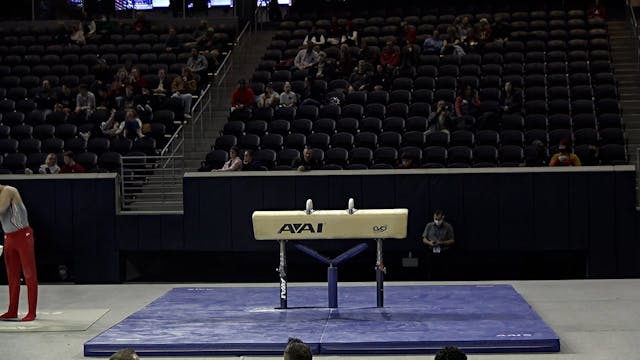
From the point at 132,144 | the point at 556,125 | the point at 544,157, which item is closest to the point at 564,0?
the point at 556,125

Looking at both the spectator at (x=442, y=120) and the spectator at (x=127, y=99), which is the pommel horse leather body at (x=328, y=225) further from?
the spectator at (x=127, y=99)

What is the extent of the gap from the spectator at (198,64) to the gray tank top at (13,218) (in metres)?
10.7

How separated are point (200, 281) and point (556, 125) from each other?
6867 millimetres

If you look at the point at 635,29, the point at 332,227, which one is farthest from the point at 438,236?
the point at 635,29

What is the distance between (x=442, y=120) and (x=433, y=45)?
405cm

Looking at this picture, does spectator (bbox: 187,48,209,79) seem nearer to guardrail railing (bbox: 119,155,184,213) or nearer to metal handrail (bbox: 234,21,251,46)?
metal handrail (bbox: 234,21,251,46)

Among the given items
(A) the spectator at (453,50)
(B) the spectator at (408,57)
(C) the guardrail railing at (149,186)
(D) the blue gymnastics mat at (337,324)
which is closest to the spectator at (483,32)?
(A) the spectator at (453,50)

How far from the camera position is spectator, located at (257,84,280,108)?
65.3 feet

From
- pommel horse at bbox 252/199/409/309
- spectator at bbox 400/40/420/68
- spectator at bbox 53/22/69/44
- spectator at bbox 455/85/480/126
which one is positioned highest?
spectator at bbox 53/22/69/44

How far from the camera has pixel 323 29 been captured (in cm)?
2384

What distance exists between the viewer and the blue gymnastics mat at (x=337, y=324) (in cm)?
1002

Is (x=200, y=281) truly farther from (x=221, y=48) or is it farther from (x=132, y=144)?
(x=221, y=48)

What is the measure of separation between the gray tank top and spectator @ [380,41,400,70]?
1051 centimetres

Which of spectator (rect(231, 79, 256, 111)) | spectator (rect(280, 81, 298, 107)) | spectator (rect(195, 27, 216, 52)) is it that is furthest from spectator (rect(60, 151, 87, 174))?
spectator (rect(195, 27, 216, 52))
